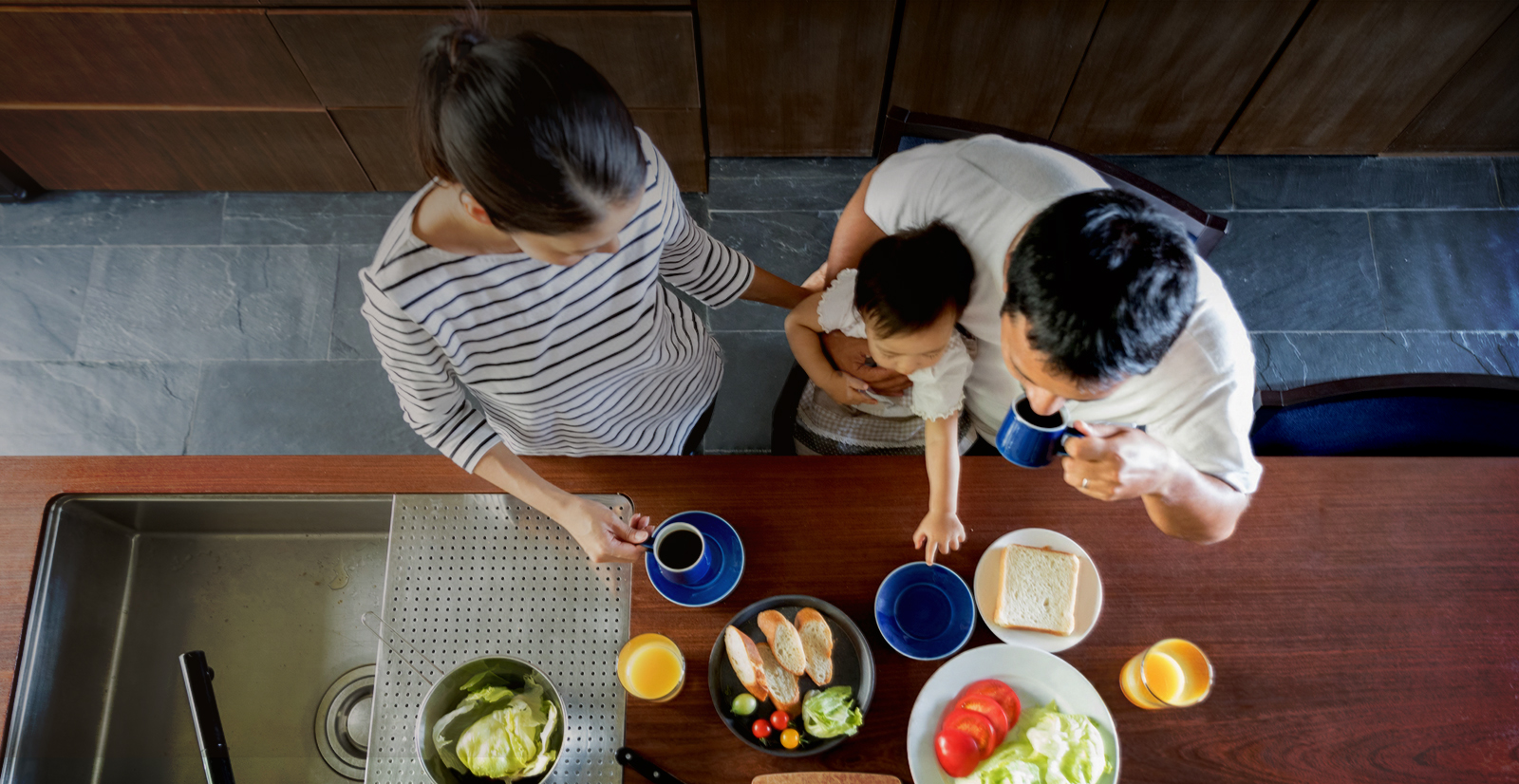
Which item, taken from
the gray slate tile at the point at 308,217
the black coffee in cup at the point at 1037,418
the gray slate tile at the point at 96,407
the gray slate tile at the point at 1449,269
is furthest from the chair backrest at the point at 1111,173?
the gray slate tile at the point at 96,407

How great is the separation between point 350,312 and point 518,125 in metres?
2.19

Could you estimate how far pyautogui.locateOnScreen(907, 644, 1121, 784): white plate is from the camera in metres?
1.21

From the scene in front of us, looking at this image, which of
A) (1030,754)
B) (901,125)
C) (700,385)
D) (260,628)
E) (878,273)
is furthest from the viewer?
(700,385)

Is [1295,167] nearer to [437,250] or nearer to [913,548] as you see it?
[913,548]

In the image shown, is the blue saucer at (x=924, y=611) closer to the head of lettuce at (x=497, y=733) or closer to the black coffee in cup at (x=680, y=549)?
the black coffee in cup at (x=680, y=549)

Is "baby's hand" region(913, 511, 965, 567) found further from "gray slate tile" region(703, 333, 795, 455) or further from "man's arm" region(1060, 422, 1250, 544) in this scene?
"gray slate tile" region(703, 333, 795, 455)

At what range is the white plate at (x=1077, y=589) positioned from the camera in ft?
4.21

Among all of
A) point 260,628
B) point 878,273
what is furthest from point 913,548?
point 260,628

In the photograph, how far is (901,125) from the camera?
163 cm

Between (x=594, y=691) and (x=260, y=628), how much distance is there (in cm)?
76

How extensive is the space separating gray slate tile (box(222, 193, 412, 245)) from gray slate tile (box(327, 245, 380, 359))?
0.06 m

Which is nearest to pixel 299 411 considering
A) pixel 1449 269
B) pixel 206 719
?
pixel 206 719

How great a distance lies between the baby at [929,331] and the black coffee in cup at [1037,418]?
19 centimetres

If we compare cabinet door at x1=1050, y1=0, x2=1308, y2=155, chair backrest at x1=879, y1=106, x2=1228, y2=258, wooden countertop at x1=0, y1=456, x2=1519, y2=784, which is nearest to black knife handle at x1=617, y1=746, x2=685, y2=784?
wooden countertop at x1=0, y1=456, x2=1519, y2=784
